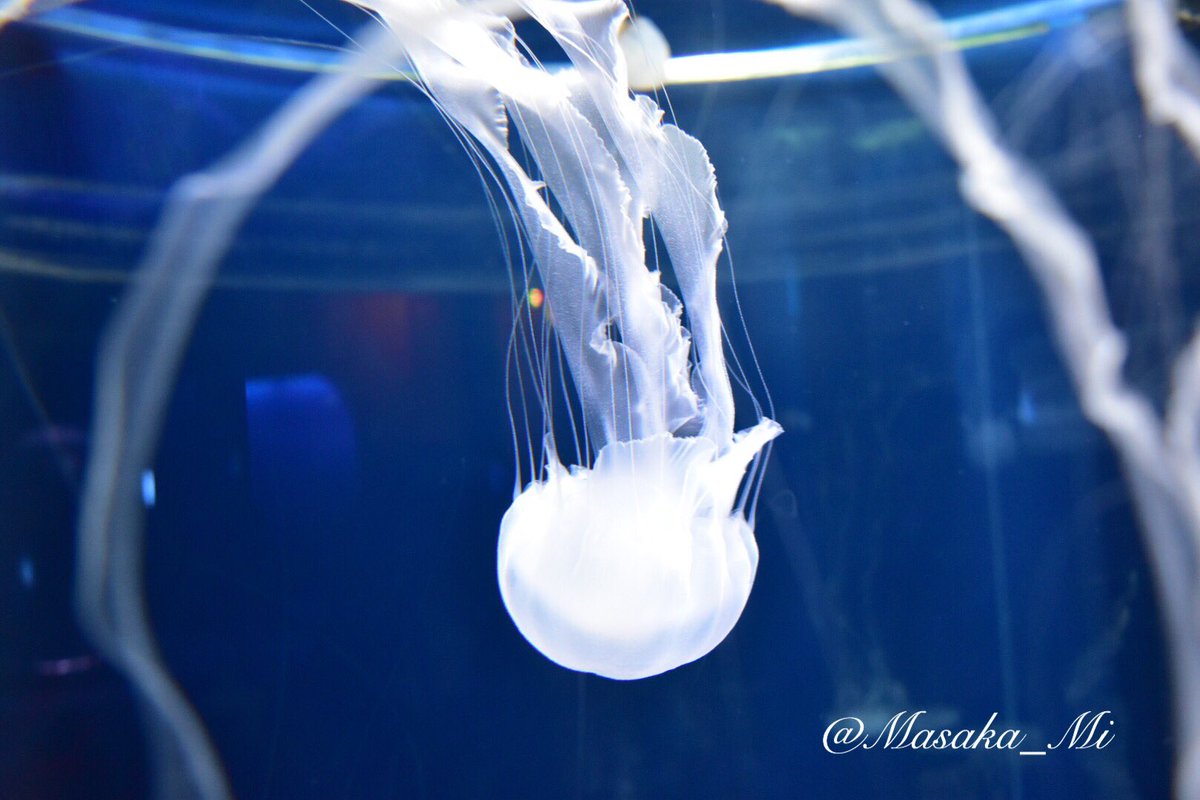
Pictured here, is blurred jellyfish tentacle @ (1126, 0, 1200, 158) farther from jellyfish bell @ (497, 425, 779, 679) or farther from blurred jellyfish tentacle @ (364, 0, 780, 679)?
jellyfish bell @ (497, 425, 779, 679)

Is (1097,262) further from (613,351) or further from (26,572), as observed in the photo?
(26,572)

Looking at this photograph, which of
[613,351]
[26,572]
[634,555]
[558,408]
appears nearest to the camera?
[613,351]

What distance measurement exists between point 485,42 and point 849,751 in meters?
2.17

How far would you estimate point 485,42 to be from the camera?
161 cm

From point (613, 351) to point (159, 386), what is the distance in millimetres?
1431

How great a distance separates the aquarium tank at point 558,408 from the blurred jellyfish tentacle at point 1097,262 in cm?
1

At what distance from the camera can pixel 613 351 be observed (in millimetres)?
1849

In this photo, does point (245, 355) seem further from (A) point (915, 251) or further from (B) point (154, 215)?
(A) point (915, 251)

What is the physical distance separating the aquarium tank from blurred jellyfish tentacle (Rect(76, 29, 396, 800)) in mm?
10

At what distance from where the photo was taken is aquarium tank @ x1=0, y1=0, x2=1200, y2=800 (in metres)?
2.34

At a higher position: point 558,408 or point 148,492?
point 558,408

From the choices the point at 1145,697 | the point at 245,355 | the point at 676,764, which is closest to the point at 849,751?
the point at 676,764

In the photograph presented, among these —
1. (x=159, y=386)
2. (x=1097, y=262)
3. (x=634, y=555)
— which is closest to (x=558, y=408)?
(x=634, y=555)

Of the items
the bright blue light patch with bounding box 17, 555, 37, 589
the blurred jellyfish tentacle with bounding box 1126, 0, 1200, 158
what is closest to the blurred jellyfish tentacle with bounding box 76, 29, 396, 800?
the bright blue light patch with bounding box 17, 555, 37, 589
